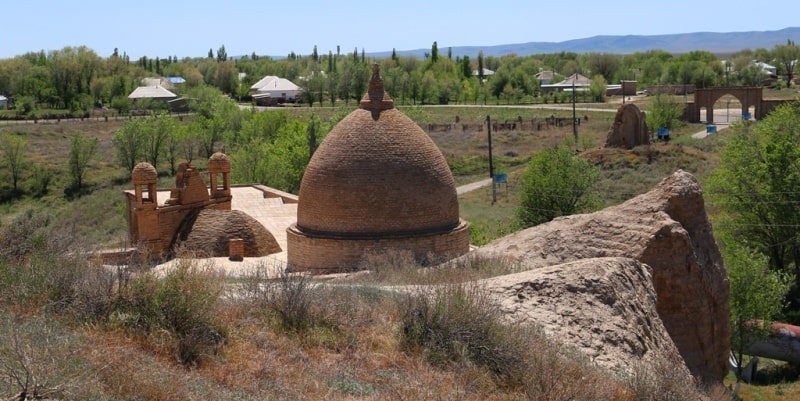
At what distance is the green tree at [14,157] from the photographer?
161ft

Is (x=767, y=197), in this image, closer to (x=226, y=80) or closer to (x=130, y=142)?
(x=130, y=142)

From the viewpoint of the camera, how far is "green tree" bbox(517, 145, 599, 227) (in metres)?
29.9

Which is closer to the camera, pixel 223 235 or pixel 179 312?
pixel 179 312

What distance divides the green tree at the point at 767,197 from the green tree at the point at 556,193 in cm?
412

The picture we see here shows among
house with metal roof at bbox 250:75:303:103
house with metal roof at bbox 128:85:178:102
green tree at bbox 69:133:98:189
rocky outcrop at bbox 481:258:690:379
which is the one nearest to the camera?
rocky outcrop at bbox 481:258:690:379

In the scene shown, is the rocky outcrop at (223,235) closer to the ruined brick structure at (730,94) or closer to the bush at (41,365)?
the bush at (41,365)

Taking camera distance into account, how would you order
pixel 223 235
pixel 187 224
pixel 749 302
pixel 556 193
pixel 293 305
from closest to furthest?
pixel 293 305, pixel 749 302, pixel 223 235, pixel 187 224, pixel 556 193

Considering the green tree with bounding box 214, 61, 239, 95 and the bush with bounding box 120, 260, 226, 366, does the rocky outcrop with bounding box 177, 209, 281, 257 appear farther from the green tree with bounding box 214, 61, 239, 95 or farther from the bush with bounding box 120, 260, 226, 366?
the green tree with bounding box 214, 61, 239, 95

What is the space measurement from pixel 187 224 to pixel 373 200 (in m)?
5.98

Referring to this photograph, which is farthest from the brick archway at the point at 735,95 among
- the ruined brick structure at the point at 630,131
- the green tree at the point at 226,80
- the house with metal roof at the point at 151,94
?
the green tree at the point at 226,80

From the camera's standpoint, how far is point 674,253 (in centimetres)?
1270

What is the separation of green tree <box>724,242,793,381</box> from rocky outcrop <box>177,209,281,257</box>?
1106 cm

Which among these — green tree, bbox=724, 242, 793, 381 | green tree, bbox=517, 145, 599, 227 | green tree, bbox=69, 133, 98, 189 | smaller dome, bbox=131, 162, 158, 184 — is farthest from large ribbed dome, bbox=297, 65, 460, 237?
green tree, bbox=69, 133, 98, 189

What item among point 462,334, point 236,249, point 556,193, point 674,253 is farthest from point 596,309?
point 556,193
